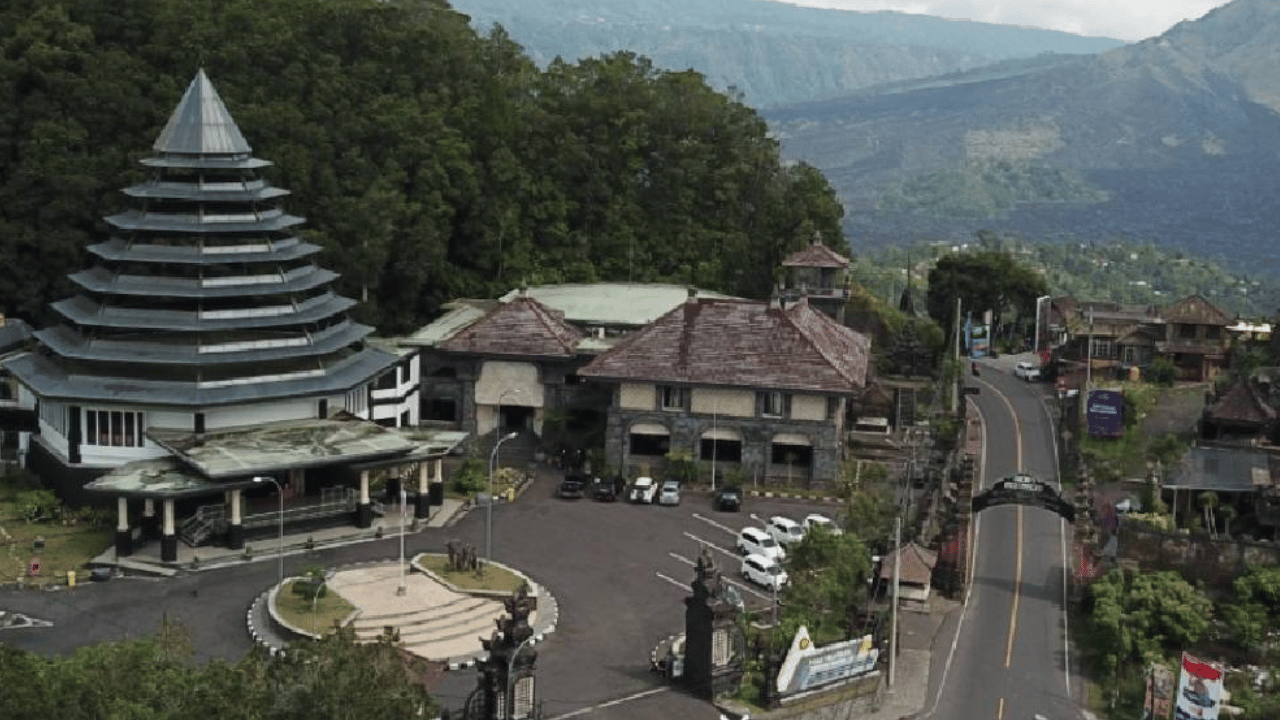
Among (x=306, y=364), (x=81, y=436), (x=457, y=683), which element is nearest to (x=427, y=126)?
(x=306, y=364)

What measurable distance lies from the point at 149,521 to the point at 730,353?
24726 millimetres

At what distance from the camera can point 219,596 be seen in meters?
52.2

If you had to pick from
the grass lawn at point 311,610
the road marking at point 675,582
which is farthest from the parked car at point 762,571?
the grass lawn at point 311,610

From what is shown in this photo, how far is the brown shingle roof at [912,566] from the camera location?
173 ft

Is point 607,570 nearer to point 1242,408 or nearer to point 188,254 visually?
point 188,254

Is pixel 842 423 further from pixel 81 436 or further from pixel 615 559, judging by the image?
pixel 81 436

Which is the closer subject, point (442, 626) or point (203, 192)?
point (442, 626)

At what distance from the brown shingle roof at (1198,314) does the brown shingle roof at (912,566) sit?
37.8 meters

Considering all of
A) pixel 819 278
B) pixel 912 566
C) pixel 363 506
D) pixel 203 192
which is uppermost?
pixel 203 192

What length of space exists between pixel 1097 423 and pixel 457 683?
37.6m

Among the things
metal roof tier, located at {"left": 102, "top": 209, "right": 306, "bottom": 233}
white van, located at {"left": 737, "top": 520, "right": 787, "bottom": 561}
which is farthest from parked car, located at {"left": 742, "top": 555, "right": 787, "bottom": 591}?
metal roof tier, located at {"left": 102, "top": 209, "right": 306, "bottom": 233}

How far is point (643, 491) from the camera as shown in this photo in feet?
213

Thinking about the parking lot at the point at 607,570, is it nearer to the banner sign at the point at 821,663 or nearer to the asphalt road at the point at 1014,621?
the banner sign at the point at 821,663

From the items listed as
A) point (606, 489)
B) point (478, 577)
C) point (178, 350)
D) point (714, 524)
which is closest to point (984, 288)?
point (606, 489)
